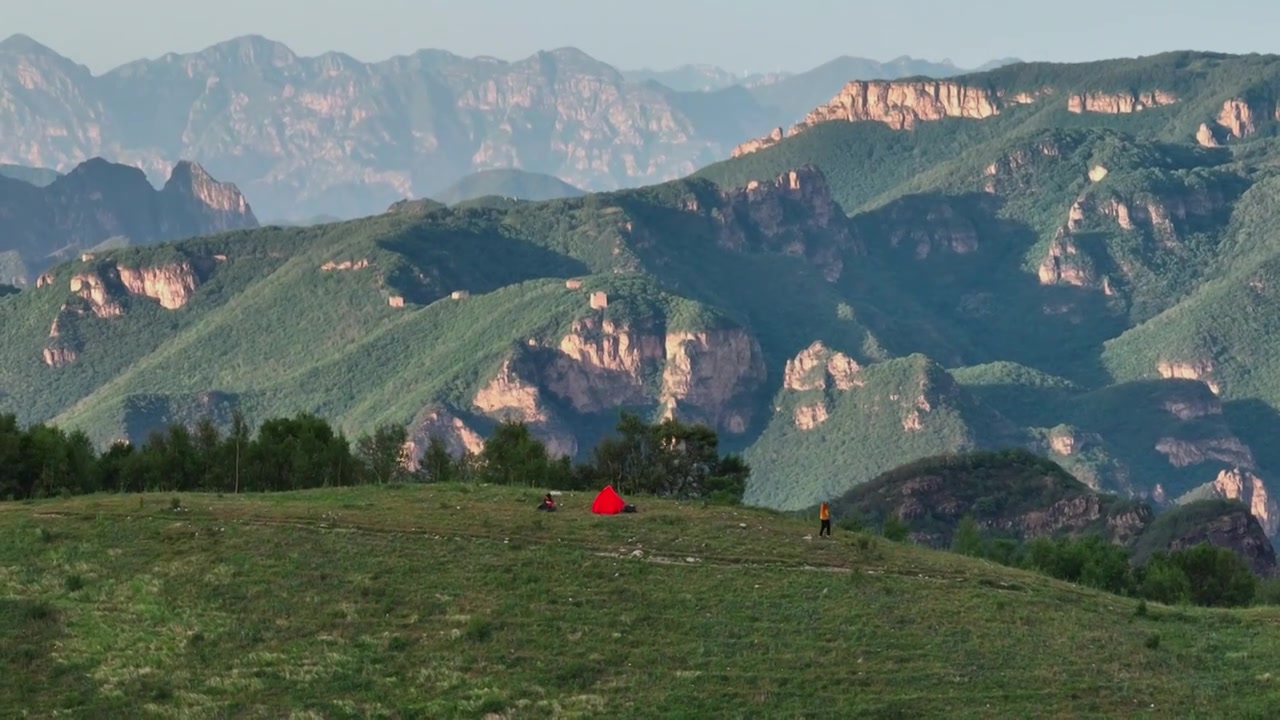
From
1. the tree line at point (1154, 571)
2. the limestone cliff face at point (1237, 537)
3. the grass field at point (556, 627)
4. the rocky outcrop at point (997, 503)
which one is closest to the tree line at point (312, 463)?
the tree line at point (1154, 571)

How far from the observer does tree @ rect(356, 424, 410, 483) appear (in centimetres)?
11162

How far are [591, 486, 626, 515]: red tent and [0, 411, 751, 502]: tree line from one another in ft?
72.6

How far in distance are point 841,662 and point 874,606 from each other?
15.7 feet

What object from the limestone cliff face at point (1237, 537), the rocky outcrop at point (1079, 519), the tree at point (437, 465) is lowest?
the limestone cliff face at point (1237, 537)

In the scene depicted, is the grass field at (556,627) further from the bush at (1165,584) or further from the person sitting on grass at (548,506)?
the bush at (1165,584)

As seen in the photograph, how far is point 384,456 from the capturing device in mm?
117688

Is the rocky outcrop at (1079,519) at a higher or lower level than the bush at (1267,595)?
higher

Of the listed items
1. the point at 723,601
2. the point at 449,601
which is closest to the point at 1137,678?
the point at 723,601

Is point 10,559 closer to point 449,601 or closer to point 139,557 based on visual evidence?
point 139,557

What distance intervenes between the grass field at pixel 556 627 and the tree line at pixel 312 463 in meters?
21.5

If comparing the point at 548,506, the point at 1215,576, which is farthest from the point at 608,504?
the point at 1215,576

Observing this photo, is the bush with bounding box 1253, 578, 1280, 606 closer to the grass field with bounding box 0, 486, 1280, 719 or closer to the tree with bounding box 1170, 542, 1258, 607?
the tree with bounding box 1170, 542, 1258, 607

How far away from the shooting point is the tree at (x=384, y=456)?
112 meters

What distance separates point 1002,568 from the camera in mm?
68375
